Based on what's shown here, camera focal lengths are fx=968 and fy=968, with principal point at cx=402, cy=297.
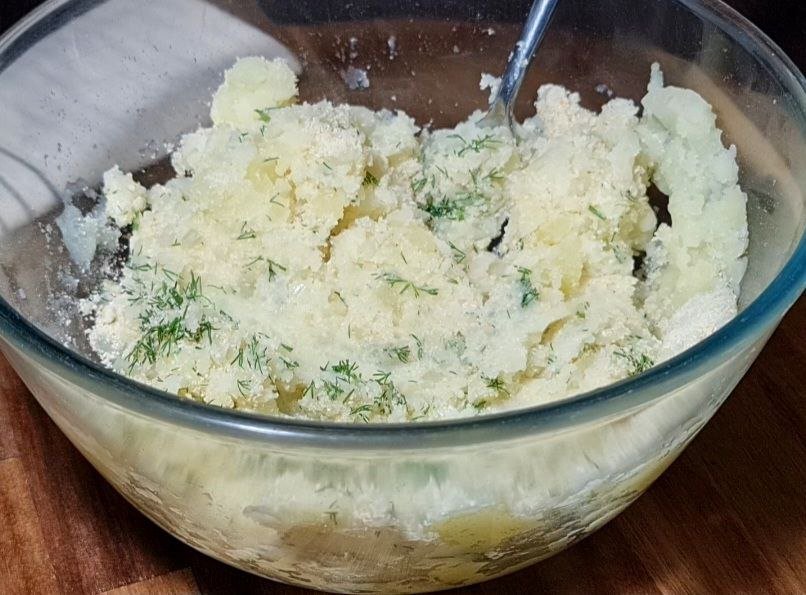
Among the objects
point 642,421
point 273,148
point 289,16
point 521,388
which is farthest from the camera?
point 289,16

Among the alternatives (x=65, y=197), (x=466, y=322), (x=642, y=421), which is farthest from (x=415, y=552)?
(x=65, y=197)

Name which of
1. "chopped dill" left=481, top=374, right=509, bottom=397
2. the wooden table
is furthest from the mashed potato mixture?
the wooden table

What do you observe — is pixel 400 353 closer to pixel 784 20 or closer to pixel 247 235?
pixel 247 235

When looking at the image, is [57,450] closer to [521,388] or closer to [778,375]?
[521,388]

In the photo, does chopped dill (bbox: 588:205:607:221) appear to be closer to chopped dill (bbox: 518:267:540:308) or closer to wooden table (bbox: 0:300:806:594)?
chopped dill (bbox: 518:267:540:308)

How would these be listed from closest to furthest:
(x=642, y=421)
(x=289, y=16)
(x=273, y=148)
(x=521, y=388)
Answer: (x=642, y=421) → (x=521, y=388) → (x=273, y=148) → (x=289, y=16)

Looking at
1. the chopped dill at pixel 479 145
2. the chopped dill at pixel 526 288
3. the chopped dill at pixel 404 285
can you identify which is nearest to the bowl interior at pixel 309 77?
the chopped dill at pixel 479 145
